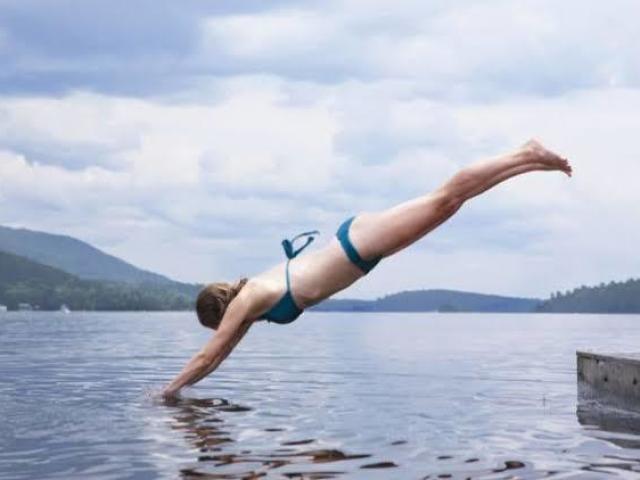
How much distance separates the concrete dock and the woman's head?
764cm

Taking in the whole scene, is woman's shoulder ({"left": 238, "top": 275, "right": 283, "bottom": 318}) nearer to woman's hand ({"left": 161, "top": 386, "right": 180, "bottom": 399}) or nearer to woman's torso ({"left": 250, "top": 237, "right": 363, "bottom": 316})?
woman's torso ({"left": 250, "top": 237, "right": 363, "bottom": 316})

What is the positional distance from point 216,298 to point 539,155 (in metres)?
4.48

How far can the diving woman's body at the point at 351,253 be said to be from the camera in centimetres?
1147

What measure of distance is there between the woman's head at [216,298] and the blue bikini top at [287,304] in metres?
0.55

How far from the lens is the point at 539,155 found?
463 inches

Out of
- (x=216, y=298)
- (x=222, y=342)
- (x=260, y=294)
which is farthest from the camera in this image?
(x=216, y=298)

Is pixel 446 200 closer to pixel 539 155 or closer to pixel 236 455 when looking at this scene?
pixel 539 155

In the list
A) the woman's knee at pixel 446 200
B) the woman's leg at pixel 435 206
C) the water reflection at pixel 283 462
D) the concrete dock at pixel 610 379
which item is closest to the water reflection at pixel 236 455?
the water reflection at pixel 283 462

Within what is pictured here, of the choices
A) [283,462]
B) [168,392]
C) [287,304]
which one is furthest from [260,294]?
[168,392]

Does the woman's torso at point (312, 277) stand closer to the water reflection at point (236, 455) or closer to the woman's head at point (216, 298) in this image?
the woman's head at point (216, 298)

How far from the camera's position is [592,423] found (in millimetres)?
15273

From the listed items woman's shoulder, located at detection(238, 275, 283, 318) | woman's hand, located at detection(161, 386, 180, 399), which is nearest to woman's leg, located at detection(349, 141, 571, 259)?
woman's shoulder, located at detection(238, 275, 283, 318)

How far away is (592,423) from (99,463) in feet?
24.9

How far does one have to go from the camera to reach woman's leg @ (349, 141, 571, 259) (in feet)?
37.4
